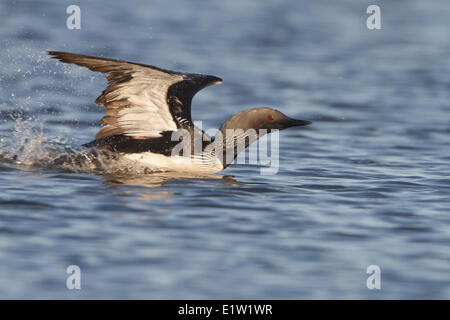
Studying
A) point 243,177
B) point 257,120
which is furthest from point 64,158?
point 257,120

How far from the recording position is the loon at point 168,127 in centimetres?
786

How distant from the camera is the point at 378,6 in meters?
18.8

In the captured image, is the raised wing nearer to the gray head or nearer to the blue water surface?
the gray head

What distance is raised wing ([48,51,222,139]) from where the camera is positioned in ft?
24.7

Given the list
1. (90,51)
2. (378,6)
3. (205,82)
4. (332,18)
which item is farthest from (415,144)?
(378,6)

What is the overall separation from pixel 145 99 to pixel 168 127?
419 millimetres

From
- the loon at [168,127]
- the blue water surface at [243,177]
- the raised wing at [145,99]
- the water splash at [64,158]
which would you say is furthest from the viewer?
the water splash at [64,158]

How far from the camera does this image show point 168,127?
8102 millimetres

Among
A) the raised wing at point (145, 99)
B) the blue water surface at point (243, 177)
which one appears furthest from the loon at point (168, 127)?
the blue water surface at point (243, 177)

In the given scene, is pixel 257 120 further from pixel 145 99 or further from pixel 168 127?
pixel 145 99

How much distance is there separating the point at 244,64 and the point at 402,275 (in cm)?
921

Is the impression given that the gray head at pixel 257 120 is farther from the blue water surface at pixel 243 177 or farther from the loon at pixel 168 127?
the blue water surface at pixel 243 177
